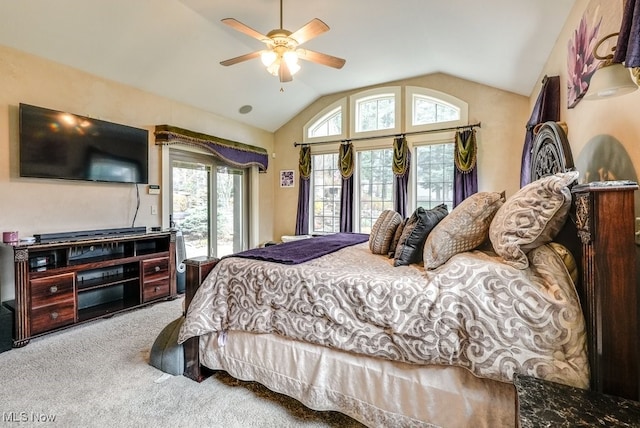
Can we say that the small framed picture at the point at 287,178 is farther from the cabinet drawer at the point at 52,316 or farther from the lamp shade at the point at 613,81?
the lamp shade at the point at 613,81

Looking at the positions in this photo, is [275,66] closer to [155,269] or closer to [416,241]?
[416,241]

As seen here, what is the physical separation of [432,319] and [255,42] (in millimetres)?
3727

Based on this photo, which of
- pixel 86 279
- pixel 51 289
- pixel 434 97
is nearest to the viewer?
pixel 51 289

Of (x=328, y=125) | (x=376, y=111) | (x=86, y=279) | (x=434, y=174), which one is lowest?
(x=86, y=279)

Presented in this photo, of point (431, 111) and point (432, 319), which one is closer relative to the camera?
point (432, 319)

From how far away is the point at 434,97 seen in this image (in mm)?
4656

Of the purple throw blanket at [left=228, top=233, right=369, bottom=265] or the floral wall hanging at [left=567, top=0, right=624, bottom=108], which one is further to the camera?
the purple throw blanket at [left=228, top=233, right=369, bottom=265]

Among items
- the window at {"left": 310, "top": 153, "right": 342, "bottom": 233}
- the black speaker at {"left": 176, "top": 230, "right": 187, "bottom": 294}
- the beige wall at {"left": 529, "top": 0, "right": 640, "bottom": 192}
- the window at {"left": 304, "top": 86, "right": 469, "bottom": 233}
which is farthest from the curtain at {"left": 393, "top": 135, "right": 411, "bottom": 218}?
the black speaker at {"left": 176, "top": 230, "right": 187, "bottom": 294}

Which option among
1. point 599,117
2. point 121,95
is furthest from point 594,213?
point 121,95

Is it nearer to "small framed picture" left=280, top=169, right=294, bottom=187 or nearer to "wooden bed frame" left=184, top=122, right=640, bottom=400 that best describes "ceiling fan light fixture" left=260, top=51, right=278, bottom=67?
"wooden bed frame" left=184, top=122, right=640, bottom=400

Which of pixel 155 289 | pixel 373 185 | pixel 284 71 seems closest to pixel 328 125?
pixel 373 185

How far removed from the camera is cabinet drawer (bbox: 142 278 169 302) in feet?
11.4

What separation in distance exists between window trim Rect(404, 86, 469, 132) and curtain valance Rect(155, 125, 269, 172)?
2.61 metres

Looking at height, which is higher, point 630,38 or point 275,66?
point 275,66
